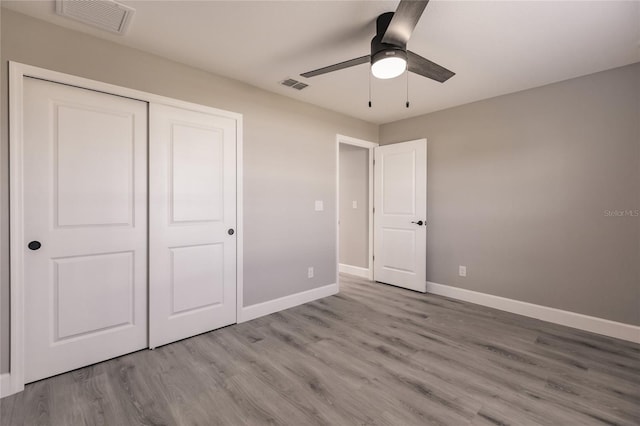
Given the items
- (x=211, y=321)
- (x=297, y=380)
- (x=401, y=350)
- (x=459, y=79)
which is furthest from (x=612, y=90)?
(x=211, y=321)

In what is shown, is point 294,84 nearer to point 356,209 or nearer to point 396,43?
point 396,43

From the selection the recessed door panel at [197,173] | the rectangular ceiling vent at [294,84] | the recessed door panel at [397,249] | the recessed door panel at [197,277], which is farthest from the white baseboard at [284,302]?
the rectangular ceiling vent at [294,84]

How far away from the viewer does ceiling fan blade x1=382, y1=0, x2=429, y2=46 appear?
1.58 m

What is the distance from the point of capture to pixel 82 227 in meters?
2.24

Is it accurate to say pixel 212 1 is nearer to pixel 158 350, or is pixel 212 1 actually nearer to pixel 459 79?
pixel 459 79

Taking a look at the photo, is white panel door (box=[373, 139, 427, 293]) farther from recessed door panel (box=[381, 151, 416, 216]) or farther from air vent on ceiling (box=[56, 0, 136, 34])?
air vent on ceiling (box=[56, 0, 136, 34])

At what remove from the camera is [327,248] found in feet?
13.2

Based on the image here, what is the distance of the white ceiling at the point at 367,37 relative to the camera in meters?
1.97

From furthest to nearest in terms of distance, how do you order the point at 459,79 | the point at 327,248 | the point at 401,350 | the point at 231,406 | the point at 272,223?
the point at 327,248, the point at 272,223, the point at 459,79, the point at 401,350, the point at 231,406

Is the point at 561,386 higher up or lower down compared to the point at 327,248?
lower down

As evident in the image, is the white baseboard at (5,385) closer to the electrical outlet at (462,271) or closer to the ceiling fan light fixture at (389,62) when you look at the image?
the ceiling fan light fixture at (389,62)

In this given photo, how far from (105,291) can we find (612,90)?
4.83m

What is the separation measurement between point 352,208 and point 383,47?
3.44 m

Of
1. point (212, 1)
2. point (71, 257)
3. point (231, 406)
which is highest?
point (212, 1)
